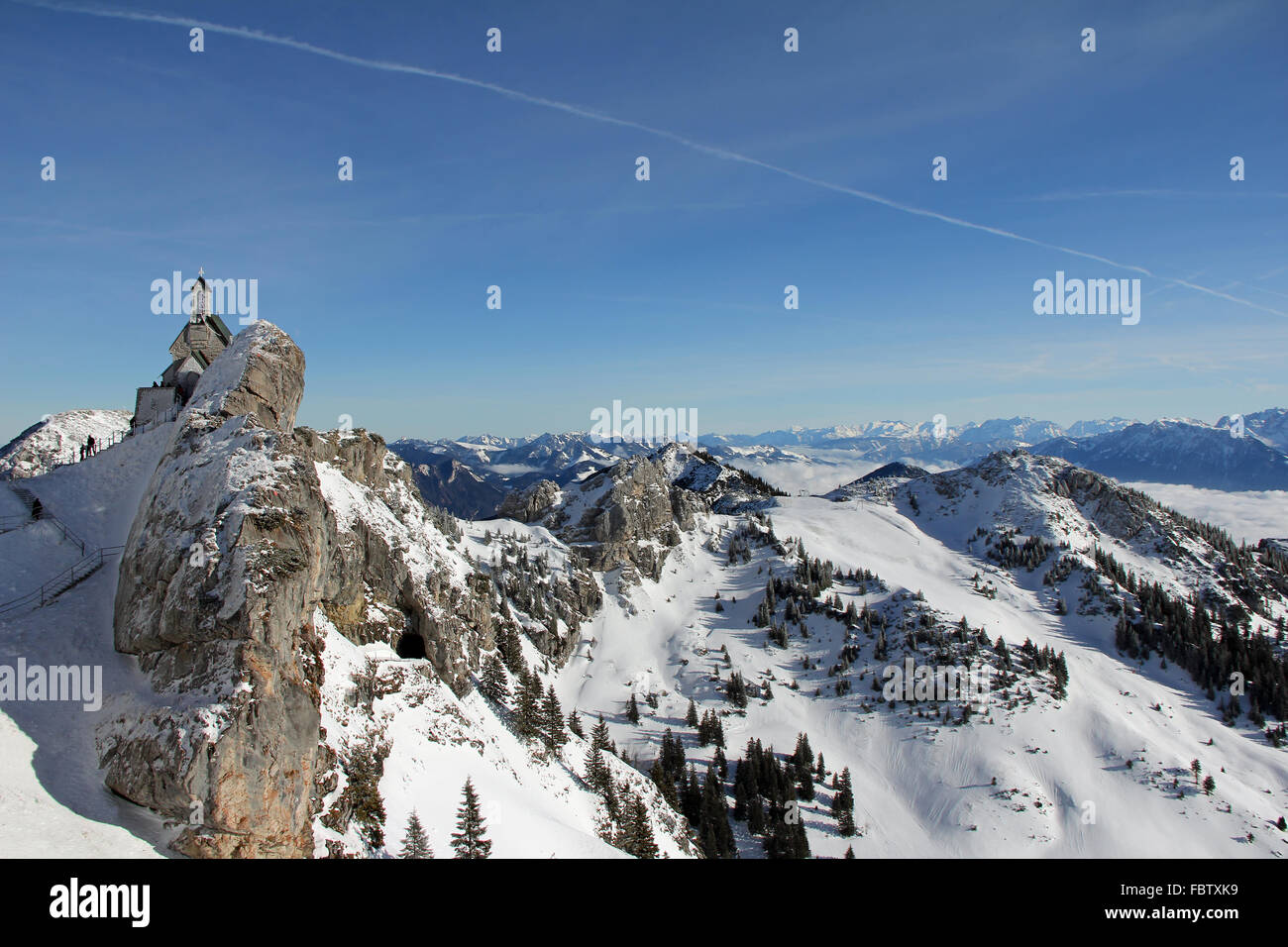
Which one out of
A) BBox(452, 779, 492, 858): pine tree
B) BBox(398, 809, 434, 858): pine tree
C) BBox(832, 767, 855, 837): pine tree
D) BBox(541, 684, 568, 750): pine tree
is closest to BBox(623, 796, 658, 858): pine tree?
BBox(541, 684, 568, 750): pine tree

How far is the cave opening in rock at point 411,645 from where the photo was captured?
70.2 metres

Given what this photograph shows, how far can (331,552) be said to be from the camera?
192ft

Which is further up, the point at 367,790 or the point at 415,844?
the point at 367,790

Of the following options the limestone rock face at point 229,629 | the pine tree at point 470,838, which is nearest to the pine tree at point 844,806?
the pine tree at point 470,838

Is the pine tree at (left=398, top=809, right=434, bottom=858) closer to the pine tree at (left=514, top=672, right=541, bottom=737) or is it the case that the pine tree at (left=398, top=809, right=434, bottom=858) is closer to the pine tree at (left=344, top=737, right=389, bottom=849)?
the pine tree at (left=344, top=737, right=389, bottom=849)

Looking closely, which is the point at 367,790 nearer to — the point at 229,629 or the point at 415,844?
the point at 415,844

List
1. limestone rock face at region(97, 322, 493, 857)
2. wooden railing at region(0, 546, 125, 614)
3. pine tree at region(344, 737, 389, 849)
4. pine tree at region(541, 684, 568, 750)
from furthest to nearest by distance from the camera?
pine tree at region(541, 684, 568, 750) → pine tree at region(344, 737, 389, 849) → wooden railing at region(0, 546, 125, 614) → limestone rock face at region(97, 322, 493, 857)

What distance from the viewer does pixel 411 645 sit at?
71062 mm

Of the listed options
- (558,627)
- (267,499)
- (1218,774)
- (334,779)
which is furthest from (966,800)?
(267,499)

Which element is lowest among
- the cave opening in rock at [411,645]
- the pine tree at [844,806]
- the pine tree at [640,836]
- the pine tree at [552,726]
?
the pine tree at [844,806]

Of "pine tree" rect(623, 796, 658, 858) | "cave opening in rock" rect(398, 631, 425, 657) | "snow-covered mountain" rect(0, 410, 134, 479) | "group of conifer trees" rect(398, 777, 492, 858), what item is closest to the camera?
"group of conifer trees" rect(398, 777, 492, 858)

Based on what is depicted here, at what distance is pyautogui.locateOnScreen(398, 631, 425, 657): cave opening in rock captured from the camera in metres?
70.2

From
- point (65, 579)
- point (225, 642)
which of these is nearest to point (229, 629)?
point (225, 642)

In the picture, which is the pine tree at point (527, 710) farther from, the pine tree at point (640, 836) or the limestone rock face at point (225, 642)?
the limestone rock face at point (225, 642)
